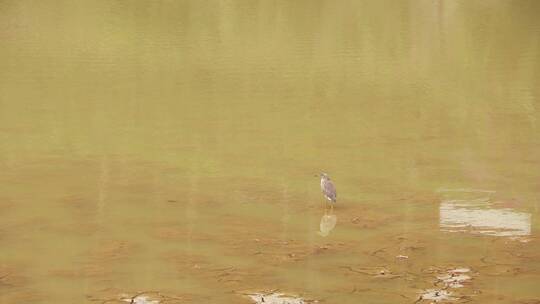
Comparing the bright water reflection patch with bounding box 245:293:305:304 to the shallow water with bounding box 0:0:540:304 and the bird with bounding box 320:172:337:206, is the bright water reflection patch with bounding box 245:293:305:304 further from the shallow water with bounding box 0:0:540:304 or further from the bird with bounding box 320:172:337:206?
the bird with bounding box 320:172:337:206

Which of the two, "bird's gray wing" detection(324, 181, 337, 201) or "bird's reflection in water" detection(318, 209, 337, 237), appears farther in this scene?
"bird's gray wing" detection(324, 181, 337, 201)

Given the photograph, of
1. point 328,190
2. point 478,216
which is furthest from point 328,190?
point 478,216

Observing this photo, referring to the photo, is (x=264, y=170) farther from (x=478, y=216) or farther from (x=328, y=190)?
(x=478, y=216)

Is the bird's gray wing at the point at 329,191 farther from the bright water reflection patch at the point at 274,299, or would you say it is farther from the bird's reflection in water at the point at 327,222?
the bright water reflection patch at the point at 274,299

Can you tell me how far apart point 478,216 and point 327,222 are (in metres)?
1.73

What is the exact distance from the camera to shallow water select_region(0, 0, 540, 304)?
11.4 metres

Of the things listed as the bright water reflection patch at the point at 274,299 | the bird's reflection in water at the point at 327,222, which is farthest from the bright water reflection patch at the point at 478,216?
the bright water reflection patch at the point at 274,299

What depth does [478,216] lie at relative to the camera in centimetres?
1371

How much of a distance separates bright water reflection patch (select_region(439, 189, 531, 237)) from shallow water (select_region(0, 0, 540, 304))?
0.04 metres

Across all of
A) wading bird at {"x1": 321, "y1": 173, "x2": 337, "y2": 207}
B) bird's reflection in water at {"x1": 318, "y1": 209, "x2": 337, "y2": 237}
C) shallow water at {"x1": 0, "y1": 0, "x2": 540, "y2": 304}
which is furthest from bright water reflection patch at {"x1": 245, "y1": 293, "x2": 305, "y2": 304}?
wading bird at {"x1": 321, "y1": 173, "x2": 337, "y2": 207}

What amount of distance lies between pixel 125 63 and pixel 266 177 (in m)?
12.6

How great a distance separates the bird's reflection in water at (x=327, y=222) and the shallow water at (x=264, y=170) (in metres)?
0.03

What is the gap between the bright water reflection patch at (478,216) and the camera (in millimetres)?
13188

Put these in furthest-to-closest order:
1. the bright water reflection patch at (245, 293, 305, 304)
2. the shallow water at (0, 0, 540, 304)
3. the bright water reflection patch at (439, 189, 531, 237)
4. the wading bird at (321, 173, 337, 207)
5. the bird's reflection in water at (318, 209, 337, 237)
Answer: the wading bird at (321, 173, 337, 207) → the bright water reflection patch at (439, 189, 531, 237) → the bird's reflection in water at (318, 209, 337, 237) → the shallow water at (0, 0, 540, 304) → the bright water reflection patch at (245, 293, 305, 304)
